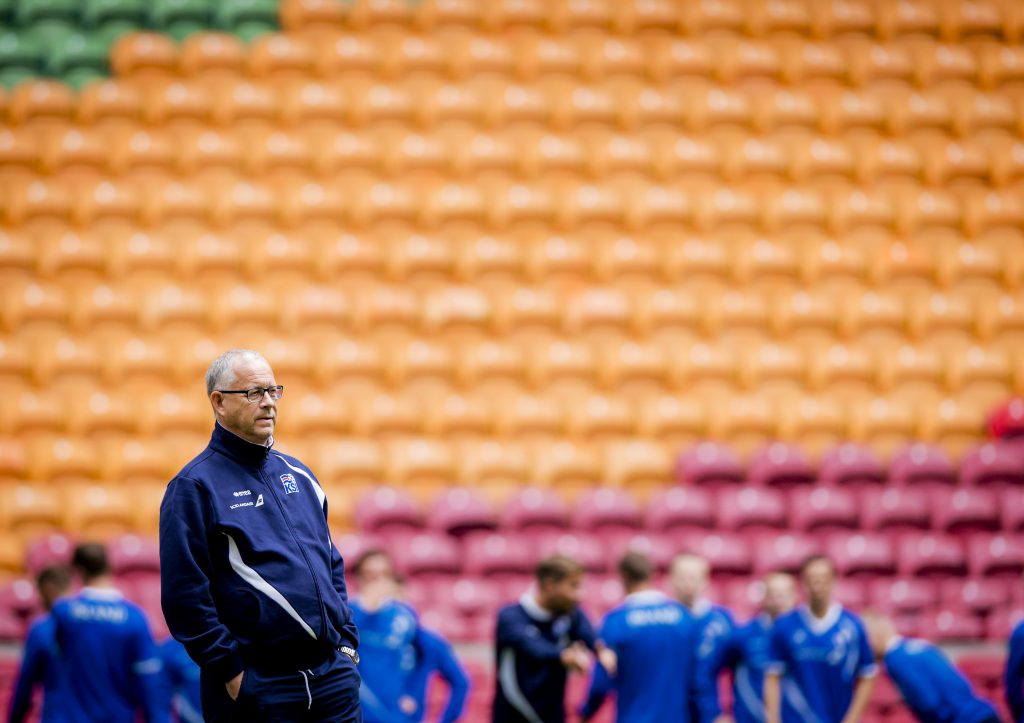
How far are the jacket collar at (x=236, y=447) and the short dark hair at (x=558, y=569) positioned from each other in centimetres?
215

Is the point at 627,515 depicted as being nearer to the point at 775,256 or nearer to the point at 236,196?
the point at 775,256

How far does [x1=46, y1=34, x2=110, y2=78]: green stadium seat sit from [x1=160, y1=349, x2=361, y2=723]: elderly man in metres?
9.46

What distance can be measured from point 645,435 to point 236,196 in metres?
4.48

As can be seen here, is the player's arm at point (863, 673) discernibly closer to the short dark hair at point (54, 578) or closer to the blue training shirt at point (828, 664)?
the blue training shirt at point (828, 664)

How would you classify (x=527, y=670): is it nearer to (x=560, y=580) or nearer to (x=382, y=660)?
(x=560, y=580)

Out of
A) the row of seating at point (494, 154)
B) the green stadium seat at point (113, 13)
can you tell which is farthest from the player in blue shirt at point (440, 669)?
the green stadium seat at point (113, 13)

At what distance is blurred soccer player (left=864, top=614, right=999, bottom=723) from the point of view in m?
4.47

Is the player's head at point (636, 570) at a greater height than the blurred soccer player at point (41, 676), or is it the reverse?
the player's head at point (636, 570)

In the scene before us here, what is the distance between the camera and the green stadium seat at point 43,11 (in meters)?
12.0

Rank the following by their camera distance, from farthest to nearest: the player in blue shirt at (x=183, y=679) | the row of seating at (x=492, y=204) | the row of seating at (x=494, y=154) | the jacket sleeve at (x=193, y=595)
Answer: the row of seating at (x=494, y=154), the row of seating at (x=492, y=204), the player in blue shirt at (x=183, y=679), the jacket sleeve at (x=193, y=595)

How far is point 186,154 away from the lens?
36.1 feet

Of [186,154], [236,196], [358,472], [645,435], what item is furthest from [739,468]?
[186,154]

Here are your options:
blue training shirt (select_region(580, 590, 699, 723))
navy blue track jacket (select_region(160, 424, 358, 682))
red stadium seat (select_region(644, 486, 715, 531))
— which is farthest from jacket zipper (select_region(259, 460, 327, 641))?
red stadium seat (select_region(644, 486, 715, 531))

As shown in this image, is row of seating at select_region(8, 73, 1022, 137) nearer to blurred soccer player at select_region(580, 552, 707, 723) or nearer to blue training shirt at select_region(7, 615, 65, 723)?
blurred soccer player at select_region(580, 552, 707, 723)
